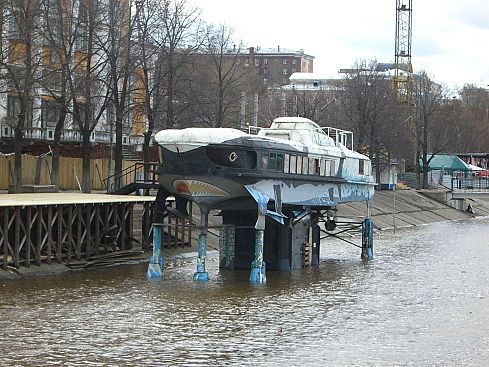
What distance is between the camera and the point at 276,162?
40.8m

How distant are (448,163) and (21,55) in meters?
91.4

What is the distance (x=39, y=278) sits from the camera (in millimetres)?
39219

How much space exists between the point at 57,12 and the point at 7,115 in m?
10.8

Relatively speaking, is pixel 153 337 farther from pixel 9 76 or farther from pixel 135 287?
pixel 9 76

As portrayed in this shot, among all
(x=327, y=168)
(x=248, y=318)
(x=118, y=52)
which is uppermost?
(x=118, y=52)

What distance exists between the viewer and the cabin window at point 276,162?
40.4 metres

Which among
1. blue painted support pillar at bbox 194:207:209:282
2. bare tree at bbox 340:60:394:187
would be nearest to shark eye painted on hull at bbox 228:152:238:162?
blue painted support pillar at bbox 194:207:209:282

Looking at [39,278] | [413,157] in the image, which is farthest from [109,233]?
[413,157]

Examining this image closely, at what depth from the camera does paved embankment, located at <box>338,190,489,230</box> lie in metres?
81.3

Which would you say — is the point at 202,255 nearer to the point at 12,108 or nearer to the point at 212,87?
the point at 12,108

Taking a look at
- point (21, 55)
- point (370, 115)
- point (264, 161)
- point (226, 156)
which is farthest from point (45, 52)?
point (370, 115)

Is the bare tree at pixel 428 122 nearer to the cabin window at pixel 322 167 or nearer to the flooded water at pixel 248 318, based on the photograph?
the cabin window at pixel 322 167

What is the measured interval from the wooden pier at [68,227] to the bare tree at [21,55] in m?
6.30

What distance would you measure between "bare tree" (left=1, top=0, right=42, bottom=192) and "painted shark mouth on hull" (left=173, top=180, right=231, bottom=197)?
40.1 ft
